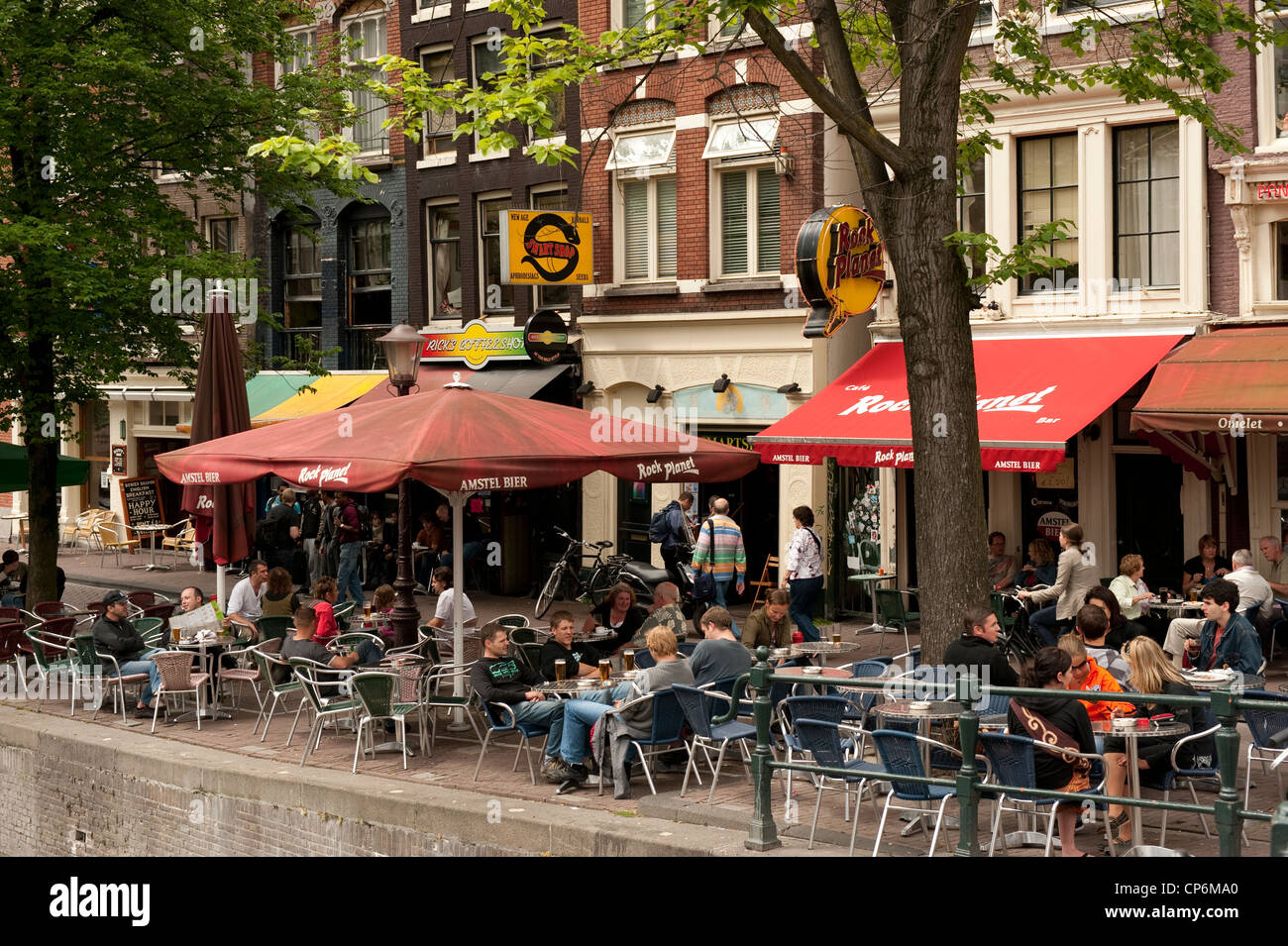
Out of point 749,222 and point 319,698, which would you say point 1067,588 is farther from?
point 749,222

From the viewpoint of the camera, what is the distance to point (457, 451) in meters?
11.3

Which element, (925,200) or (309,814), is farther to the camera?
(309,814)

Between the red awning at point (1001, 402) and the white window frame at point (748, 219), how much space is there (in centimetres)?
243

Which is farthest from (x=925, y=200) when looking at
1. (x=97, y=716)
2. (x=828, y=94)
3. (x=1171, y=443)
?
(x=97, y=716)

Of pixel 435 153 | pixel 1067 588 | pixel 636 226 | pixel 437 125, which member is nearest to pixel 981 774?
pixel 1067 588

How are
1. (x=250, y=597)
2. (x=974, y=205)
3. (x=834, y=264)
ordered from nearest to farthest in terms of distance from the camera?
(x=250, y=597) → (x=834, y=264) → (x=974, y=205)

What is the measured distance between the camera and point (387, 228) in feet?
86.2

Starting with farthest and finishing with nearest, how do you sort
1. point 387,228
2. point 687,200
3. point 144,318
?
point 387,228 → point 687,200 → point 144,318

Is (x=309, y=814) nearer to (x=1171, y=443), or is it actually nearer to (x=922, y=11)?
(x=922, y=11)

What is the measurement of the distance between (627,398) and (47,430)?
879 cm

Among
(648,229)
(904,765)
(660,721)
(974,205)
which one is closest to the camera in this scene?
(904,765)

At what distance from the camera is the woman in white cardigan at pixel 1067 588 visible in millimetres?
15055

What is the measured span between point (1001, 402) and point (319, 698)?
8.72 m

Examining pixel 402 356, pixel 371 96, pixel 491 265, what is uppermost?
pixel 371 96
